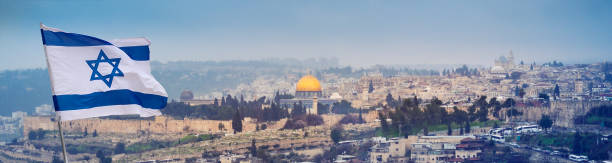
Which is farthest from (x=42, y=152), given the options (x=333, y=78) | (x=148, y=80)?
(x=333, y=78)

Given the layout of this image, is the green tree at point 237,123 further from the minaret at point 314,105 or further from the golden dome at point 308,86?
the golden dome at point 308,86

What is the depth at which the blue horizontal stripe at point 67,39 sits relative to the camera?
43.6 feet

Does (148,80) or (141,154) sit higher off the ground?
(148,80)

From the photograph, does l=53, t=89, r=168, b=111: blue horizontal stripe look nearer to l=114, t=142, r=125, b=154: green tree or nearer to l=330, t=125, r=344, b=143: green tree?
l=330, t=125, r=344, b=143: green tree

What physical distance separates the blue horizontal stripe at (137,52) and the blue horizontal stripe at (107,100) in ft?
1.52

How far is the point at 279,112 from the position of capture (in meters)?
72.4

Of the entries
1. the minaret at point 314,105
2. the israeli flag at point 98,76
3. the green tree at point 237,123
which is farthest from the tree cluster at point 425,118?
the israeli flag at point 98,76

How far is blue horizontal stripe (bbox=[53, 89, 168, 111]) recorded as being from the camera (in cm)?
1352

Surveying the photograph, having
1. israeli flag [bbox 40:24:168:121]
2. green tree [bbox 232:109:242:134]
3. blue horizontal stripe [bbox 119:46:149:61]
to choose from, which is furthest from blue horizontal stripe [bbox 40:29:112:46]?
green tree [bbox 232:109:242:134]

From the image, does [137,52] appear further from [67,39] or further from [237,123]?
[237,123]

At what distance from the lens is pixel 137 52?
14500 mm

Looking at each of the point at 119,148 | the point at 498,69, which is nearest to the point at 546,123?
the point at 119,148

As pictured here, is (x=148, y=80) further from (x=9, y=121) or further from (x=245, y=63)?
(x=245, y=63)

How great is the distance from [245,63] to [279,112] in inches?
3140
